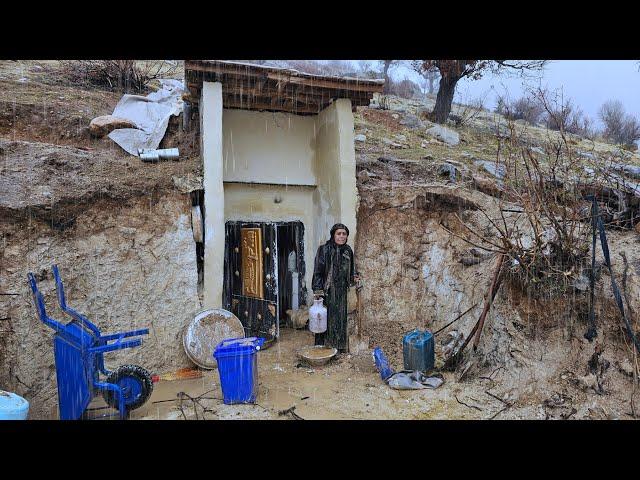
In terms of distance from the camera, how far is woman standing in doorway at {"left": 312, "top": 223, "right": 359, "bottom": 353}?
24.2 feet

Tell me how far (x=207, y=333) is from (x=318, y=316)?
1711 millimetres

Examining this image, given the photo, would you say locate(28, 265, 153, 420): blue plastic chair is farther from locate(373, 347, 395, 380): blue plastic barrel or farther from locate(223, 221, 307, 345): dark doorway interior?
locate(223, 221, 307, 345): dark doorway interior

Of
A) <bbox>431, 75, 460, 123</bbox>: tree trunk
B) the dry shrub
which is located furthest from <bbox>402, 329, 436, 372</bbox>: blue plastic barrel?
<bbox>431, 75, 460, 123</bbox>: tree trunk

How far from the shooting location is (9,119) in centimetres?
861

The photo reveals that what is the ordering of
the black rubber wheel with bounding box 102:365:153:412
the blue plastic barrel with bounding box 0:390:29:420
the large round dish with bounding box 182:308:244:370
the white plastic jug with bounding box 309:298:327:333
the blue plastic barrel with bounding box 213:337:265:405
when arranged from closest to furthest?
the blue plastic barrel with bounding box 0:390:29:420 < the black rubber wheel with bounding box 102:365:153:412 < the blue plastic barrel with bounding box 213:337:265:405 < the large round dish with bounding box 182:308:244:370 < the white plastic jug with bounding box 309:298:327:333

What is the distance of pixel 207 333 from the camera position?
705 centimetres

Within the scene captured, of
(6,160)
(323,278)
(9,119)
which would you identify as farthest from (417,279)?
(9,119)

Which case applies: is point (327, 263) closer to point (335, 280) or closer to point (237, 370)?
point (335, 280)

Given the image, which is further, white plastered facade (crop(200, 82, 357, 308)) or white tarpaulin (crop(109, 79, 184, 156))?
white tarpaulin (crop(109, 79, 184, 156))

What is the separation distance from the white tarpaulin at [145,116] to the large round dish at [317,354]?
15.4ft

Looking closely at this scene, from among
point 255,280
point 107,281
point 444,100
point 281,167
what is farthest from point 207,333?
point 444,100

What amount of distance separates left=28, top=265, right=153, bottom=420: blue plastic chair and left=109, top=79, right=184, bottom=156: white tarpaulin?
14.1 feet

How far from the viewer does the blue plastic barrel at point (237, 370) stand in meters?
5.49

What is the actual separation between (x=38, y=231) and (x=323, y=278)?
409 centimetres
